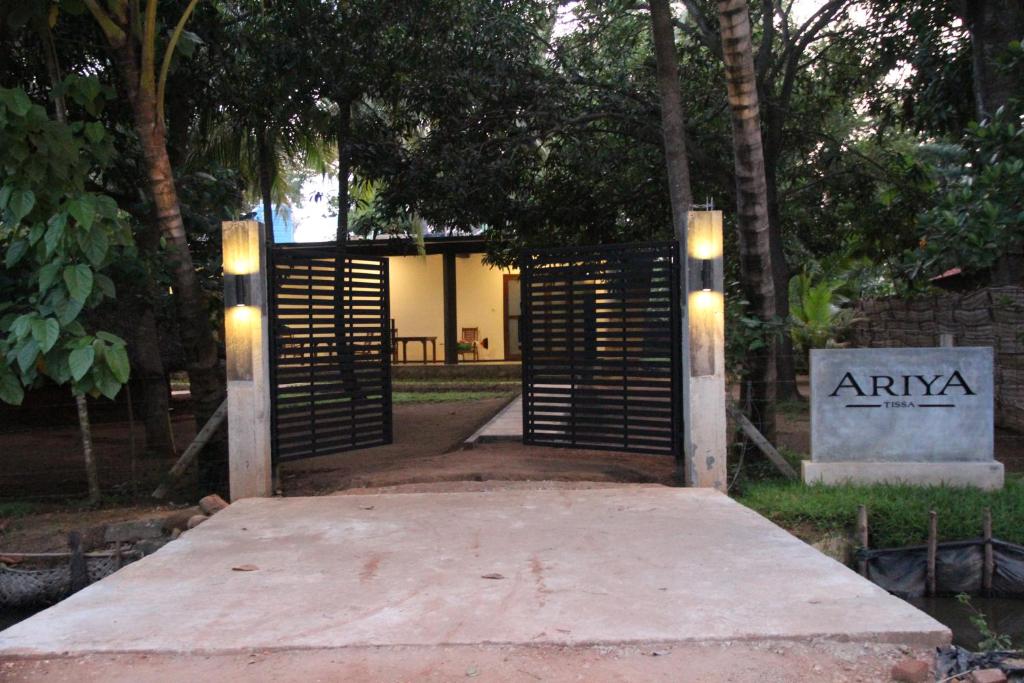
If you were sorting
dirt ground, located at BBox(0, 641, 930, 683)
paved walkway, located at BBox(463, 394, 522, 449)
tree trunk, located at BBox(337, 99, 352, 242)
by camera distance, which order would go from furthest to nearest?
tree trunk, located at BBox(337, 99, 352, 242)
paved walkway, located at BBox(463, 394, 522, 449)
dirt ground, located at BBox(0, 641, 930, 683)

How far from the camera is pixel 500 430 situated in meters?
11.9

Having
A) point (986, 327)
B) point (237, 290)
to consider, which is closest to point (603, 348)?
point (237, 290)

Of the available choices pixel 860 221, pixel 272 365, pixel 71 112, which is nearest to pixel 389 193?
pixel 71 112

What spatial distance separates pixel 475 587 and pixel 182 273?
17.9 ft

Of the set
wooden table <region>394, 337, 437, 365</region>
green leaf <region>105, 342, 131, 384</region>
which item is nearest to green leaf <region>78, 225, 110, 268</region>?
green leaf <region>105, 342, 131, 384</region>

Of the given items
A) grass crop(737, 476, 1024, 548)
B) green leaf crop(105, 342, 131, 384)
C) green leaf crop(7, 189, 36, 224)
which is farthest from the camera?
A: grass crop(737, 476, 1024, 548)

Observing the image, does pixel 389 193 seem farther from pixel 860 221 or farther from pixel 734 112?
pixel 860 221

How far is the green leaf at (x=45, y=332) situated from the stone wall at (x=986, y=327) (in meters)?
10.1

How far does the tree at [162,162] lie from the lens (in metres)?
8.55

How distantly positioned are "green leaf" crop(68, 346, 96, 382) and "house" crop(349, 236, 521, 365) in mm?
15832

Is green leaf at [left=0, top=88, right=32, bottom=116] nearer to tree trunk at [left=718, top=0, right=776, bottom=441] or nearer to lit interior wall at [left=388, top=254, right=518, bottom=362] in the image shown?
tree trunk at [left=718, top=0, right=776, bottom=441]

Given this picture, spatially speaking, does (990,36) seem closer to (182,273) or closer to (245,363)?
(245,363)

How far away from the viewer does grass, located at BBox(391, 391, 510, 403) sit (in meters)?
18.0

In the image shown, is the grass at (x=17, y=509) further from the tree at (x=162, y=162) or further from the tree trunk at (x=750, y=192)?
the tree trunk at (x=750, y=192)
